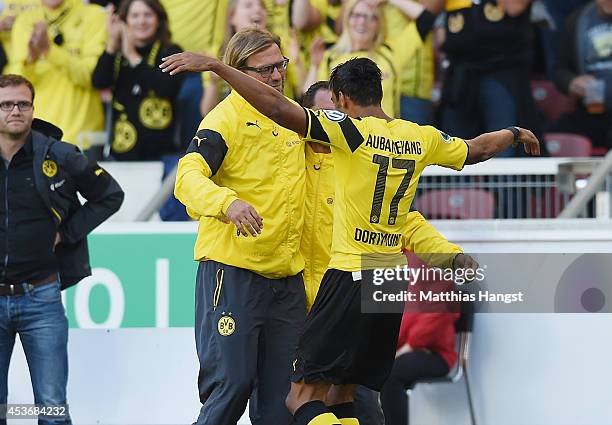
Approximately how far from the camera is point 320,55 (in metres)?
10.3

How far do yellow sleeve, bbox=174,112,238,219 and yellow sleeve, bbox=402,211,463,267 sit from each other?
1208mm

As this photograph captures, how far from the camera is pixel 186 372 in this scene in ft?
28.1

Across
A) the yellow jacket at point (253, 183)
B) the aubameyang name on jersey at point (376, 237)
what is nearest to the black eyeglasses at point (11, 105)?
the yellow jacket at point (253, 183)

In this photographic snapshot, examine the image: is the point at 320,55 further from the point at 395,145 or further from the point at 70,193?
the point at 395,145

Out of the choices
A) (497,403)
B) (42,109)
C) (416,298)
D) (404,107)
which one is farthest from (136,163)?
(497,403)

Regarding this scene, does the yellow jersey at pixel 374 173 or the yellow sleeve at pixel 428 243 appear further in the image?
the yellow sleeve at pixel 428 243

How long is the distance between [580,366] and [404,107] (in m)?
2.83

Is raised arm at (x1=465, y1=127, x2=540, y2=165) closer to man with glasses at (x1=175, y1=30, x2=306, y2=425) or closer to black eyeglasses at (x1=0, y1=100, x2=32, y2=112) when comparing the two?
man with glasses at (x1=175, y1=30, x2=306, y2=425)

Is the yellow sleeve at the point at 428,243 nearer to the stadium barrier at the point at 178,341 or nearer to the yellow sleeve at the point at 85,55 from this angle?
the stadium barrier at the point at 178,341

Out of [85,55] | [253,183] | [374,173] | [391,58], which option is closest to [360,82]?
[374,173]

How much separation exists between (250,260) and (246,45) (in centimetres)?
107

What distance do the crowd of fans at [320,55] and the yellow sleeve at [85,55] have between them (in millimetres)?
11

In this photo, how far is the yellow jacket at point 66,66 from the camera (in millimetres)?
10789

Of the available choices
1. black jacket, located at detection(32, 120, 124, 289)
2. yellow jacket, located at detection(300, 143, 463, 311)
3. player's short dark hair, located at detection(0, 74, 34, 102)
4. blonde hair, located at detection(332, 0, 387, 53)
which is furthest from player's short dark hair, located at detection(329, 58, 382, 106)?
blonde hair, located at detection(332, 0, 387, 53)
